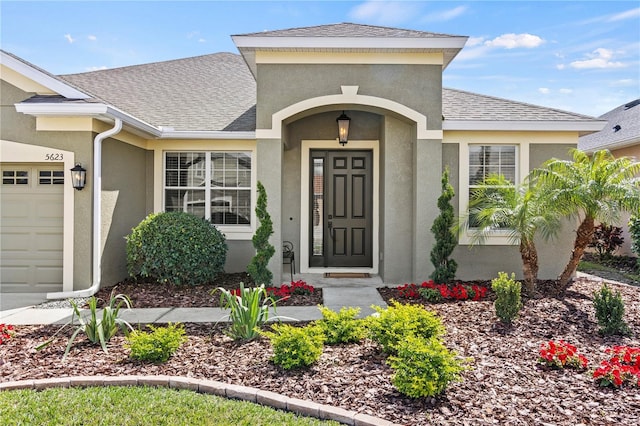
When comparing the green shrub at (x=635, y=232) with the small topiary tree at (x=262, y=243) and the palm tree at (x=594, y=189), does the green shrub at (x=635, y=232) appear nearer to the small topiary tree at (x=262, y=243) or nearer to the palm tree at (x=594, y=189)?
the palm tree at (x=594, y=189)

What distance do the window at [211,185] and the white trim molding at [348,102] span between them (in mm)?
1607

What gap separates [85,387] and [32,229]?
4.95 meters

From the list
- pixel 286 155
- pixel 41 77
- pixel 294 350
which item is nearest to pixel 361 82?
pixel 286 155

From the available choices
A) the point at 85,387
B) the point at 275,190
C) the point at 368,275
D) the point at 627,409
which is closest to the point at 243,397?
the point at 85,387

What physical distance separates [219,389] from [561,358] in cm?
329

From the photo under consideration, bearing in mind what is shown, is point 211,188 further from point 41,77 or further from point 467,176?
point 467,176

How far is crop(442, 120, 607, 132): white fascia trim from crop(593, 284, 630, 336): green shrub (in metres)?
3.98

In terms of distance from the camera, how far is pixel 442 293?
269 inches

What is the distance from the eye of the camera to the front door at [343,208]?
981cm

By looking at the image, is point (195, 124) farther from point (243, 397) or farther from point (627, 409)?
point (627, 409)

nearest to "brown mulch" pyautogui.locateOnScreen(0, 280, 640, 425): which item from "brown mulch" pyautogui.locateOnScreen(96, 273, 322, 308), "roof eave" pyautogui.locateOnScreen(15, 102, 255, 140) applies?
"brown mulch" pyautogui.locateOnScreen(96, 273, 322, 308)

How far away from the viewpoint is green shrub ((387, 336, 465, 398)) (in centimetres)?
342

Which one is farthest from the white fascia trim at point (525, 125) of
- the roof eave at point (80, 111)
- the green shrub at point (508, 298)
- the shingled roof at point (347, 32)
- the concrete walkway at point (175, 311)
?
the roof eave at point (80, 111)

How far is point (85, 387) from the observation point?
3.87m
